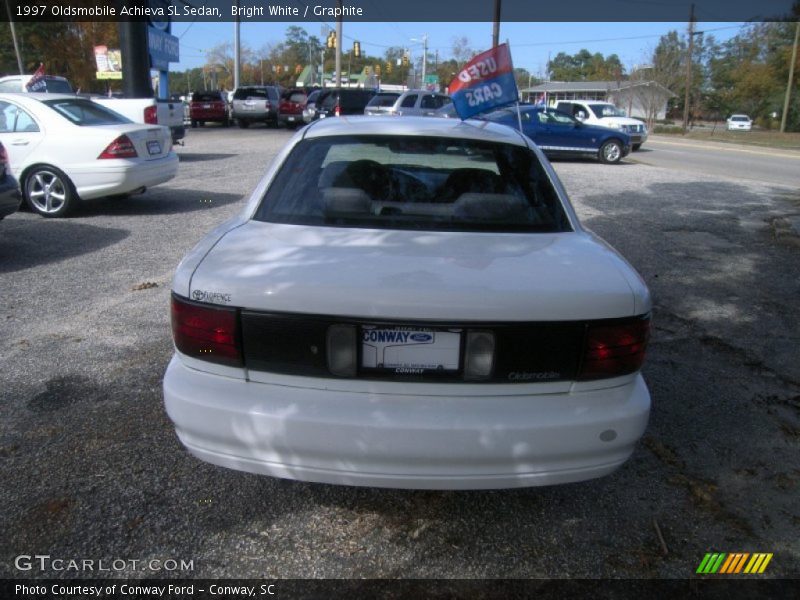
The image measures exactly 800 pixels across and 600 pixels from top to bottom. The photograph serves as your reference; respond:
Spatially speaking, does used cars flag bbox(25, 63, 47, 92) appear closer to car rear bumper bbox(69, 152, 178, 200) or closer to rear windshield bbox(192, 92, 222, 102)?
car rear bumper bbox(69, 152, 178, 200)

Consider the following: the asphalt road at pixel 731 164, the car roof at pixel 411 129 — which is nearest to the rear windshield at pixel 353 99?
the asphalt road at pixel 731 164

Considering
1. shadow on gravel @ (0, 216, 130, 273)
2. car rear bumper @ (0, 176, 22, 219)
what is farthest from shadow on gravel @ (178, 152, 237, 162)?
car rear bumper @ (0, 176, 22, 219)

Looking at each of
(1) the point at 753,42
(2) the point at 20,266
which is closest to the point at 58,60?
(2) the point at 20,266

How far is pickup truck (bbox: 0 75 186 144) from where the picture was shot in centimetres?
1278

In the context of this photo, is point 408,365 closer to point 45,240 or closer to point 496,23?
point 45,240

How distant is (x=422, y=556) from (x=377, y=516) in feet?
1.01

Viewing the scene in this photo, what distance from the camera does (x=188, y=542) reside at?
2543 millimetres

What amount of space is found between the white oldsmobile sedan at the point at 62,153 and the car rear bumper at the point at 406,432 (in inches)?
280

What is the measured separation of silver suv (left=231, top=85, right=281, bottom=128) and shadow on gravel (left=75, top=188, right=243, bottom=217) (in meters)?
20.4

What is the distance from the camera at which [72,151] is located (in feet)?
27.7

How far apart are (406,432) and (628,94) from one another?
71.1 meters

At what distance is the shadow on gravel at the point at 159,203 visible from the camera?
30.5 feet

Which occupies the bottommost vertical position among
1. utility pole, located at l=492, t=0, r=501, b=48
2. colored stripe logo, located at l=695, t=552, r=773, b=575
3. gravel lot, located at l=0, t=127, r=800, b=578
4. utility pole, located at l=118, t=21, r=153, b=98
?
colored stripe logo, located at l=695, t=552, r=773, b=575

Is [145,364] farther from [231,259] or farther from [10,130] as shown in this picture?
[10,130]
